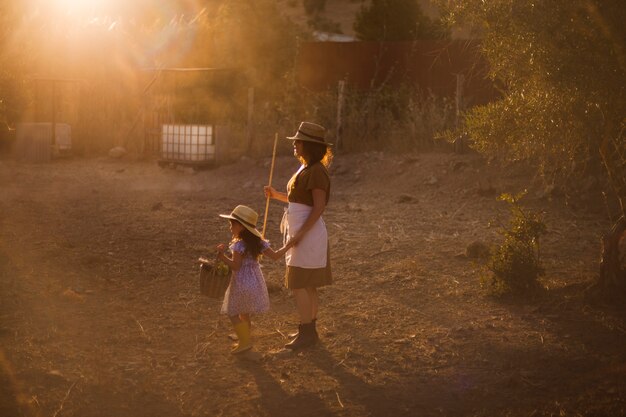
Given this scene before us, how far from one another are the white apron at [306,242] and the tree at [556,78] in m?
2.30

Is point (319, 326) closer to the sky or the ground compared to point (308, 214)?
closer to the ground

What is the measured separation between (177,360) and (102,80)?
18813 millimetres

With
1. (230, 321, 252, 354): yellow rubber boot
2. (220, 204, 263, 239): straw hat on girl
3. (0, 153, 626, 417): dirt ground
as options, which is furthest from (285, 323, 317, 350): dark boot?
(220, 204, 263, 239): straw hat on girl

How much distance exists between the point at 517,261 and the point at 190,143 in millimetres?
13047

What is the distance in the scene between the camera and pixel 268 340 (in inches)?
281

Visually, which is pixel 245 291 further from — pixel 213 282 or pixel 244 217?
pixel 244 217

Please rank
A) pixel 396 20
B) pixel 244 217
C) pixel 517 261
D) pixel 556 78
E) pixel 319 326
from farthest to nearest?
pixel 396 20
pixel 517 261
pixel 319 326
pixel 556 78
pixel 244 217

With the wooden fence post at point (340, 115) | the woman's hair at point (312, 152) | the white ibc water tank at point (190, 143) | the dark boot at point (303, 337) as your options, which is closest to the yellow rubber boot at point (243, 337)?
the dark boot at point (303, 337)

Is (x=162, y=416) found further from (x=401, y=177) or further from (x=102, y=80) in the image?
(x=102, y=80)

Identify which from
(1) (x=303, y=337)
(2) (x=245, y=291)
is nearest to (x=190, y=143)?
(1) (x=303, y=337)

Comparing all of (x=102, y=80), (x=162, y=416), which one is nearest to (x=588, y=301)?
(x=162, y=416)

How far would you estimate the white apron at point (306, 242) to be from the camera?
21.4 ft

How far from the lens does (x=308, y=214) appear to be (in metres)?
6.50

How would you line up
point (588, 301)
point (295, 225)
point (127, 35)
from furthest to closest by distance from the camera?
point (127, 35)
point (588, 301)
point (295, 225)
